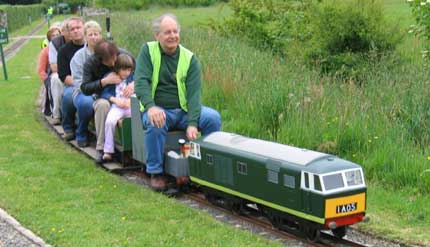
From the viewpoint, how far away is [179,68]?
23.6 feet

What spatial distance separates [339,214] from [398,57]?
9.45 meters

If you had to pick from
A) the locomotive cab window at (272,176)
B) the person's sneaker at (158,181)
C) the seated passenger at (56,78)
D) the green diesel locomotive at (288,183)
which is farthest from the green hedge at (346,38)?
the locomotive cab window at (272,176)

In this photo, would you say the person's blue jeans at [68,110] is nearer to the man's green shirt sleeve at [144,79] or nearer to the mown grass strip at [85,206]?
the mown grass strip at [85,206]

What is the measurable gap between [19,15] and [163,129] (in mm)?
56876

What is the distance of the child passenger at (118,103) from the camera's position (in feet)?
27.2

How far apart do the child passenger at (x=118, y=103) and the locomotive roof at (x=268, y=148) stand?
188 cm

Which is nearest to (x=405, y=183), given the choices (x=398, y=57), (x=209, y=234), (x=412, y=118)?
(x=412, y=118)

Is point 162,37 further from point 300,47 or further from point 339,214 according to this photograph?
point 300,47

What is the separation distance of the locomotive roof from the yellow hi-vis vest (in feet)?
2.17

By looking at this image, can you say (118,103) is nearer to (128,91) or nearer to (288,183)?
(128,91)

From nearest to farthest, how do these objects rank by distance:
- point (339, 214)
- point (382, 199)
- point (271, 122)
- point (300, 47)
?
point (339, 214) < point (382, 199) < point (271, 122) < point (300, 47)

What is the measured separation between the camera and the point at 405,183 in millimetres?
7496

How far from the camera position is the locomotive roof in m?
5.69

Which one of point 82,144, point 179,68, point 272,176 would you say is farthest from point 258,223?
point 82,144
